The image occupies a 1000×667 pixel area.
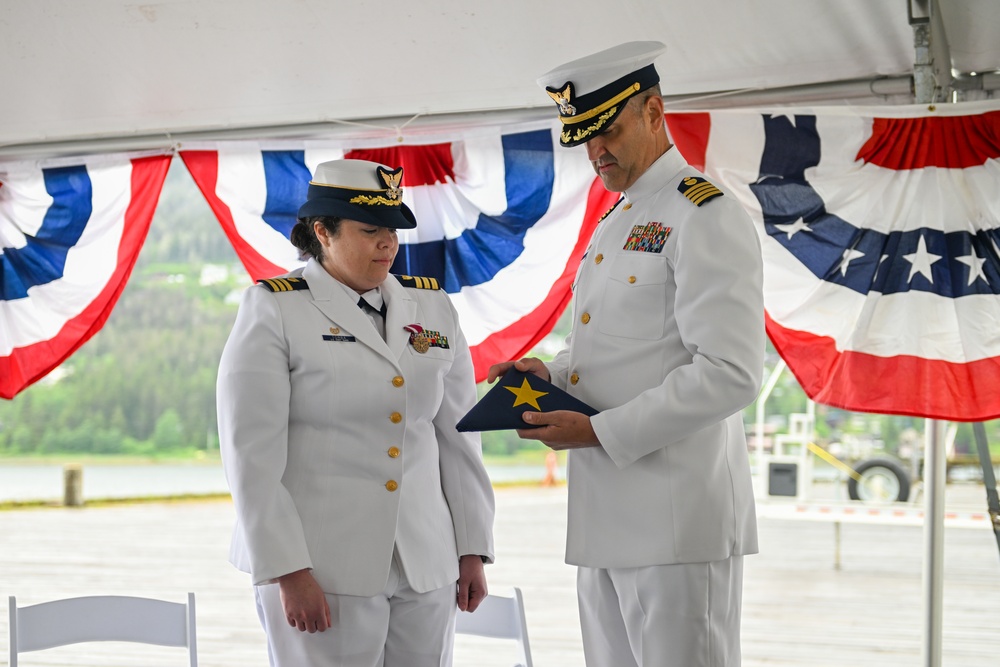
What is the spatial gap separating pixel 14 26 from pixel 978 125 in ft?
9.61

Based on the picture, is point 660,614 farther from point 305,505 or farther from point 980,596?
point 980,596

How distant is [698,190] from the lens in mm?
1666

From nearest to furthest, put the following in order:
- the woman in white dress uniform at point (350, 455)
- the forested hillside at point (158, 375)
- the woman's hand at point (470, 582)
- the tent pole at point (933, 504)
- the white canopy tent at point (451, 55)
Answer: the woman in white dress uniform at point (350, 455), the woman's hand at point (470, 582), the white canopy tent at point (451, 55), the tent pole at point (933, 504), the forested hillside at point (158, 375)

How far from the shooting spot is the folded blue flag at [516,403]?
5.57ft

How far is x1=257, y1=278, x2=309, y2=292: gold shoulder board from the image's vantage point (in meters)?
2.04

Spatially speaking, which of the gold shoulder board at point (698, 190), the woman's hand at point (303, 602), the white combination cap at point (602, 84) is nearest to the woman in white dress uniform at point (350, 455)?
the woman's hand at point (303, 602)

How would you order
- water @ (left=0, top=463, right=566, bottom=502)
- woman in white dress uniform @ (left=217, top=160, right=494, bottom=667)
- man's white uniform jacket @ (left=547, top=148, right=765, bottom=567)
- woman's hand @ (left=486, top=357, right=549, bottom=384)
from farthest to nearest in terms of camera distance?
water @ (left=0, top=463, right=566, bottom=502) → woman in white dress uniform @ (left=217, top=160, right=494, bottom=667) → woman's hand @ (left=486, top=357, right=549, bottom=384) → man's white uniform jacket @ (left=547, top=148, right=765, bottom=567)

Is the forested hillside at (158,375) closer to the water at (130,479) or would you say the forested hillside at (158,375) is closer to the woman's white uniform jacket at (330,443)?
the water at (130,479)

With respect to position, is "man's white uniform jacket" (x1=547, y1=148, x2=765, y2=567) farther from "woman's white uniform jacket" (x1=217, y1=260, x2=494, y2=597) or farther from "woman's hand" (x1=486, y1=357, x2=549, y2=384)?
"woman's white uniform jacket" (x1=217, y1=260, x2=494, y2=597)

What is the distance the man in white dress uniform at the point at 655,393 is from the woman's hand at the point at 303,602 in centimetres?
52

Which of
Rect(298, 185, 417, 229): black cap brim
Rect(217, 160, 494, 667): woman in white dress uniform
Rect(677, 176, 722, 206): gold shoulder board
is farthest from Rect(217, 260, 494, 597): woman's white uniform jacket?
Rect(677, 176, 722, 206): gold shoulder board

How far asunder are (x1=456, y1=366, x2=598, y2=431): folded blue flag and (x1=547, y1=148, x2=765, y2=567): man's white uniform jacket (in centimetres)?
8

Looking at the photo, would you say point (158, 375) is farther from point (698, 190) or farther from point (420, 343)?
point (698, 190)

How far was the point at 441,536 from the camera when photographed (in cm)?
207
